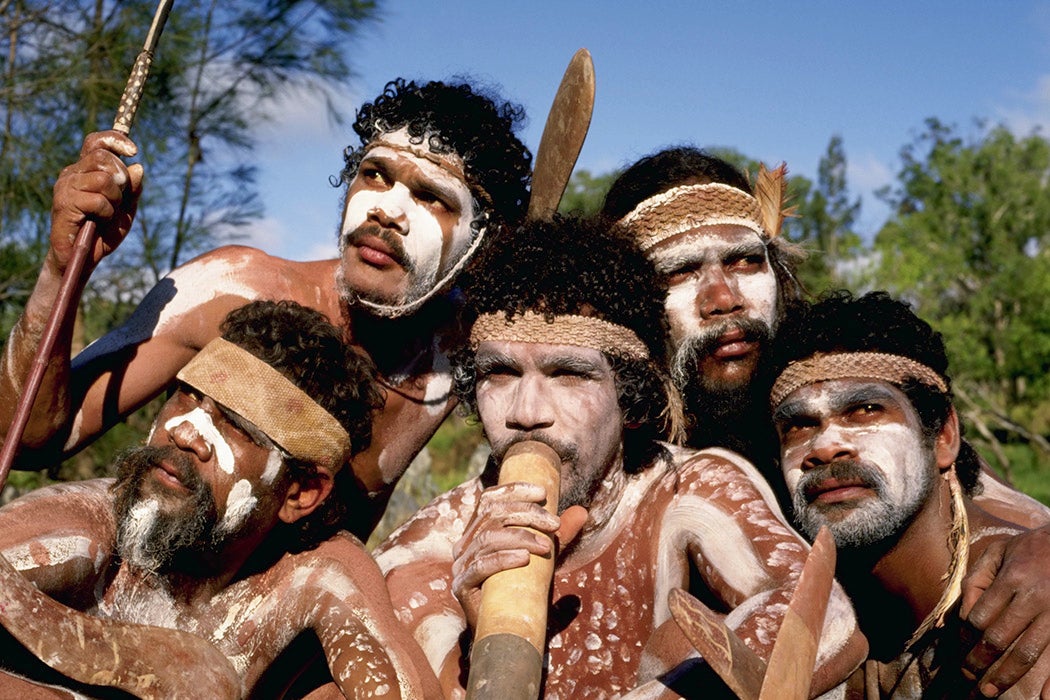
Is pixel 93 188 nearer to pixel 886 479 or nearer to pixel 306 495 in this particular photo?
pixel 306 495

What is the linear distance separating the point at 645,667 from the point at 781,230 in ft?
7.36

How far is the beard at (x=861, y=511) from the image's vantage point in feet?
12.7

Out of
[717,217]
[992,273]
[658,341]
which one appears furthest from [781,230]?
[992,273]

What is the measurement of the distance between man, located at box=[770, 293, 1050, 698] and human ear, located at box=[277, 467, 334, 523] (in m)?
1.53

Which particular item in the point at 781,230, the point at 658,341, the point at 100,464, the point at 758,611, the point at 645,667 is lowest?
the point at 100,464

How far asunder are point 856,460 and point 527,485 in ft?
3.91

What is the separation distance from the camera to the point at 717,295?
4.54 m

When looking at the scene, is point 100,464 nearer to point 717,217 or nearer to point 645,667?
point 717,217

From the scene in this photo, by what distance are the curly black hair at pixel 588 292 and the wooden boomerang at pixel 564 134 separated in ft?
1.67

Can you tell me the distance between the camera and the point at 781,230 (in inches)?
199

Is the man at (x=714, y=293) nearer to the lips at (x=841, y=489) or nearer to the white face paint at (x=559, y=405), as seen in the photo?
the lips at (x=841, y=489)

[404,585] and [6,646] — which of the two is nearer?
[6,646]

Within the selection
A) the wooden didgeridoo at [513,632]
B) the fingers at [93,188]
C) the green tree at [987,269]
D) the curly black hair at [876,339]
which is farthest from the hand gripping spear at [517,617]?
the green tree at [987,269]

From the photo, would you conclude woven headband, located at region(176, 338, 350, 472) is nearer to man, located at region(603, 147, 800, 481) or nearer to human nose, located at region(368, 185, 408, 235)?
human nose, located at region(368, 185, 408, 235)
